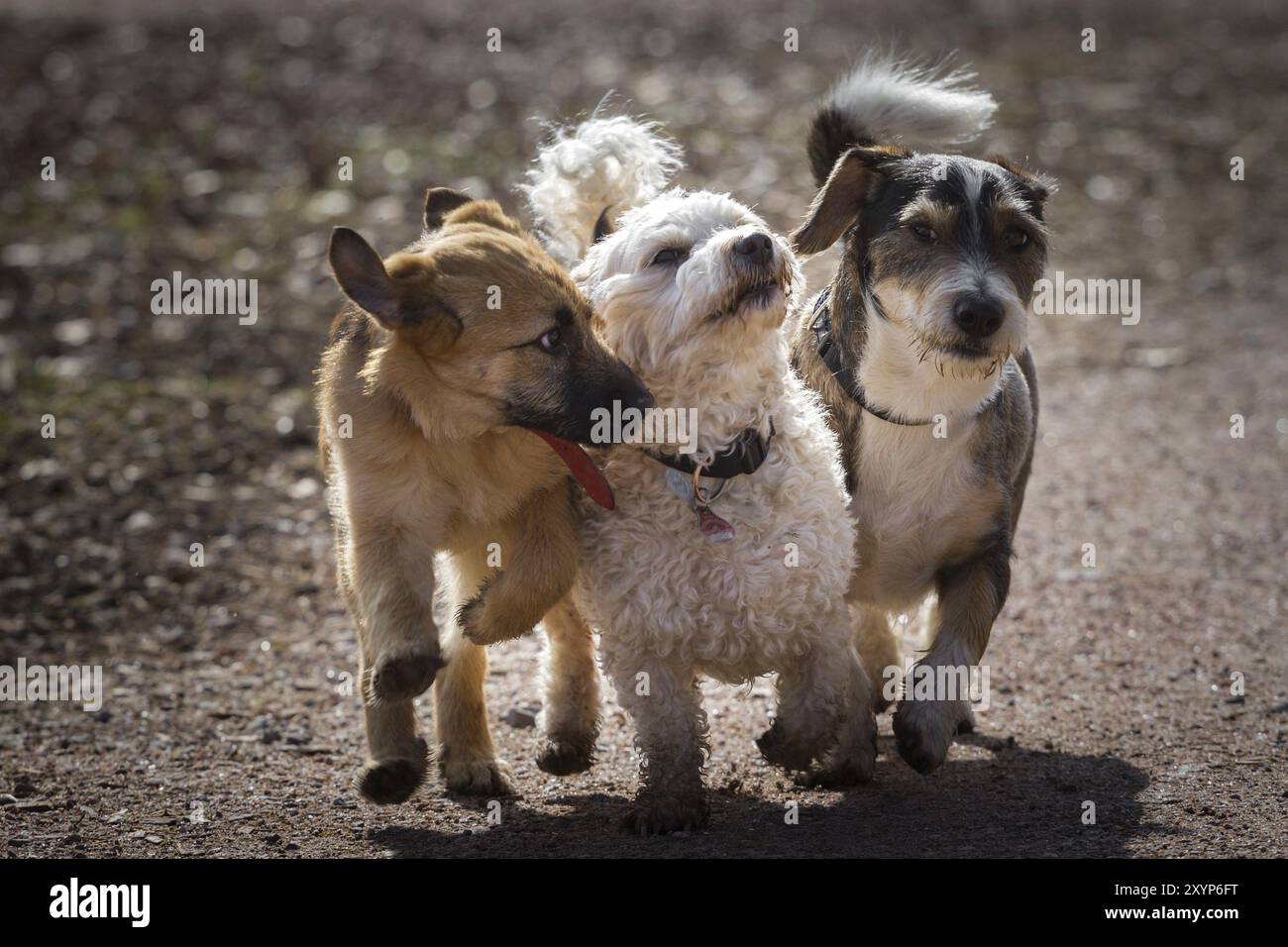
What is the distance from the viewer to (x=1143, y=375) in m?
10.4

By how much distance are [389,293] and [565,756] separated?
5.62 ft

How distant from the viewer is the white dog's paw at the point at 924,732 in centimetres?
482

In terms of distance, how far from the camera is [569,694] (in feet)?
17.2

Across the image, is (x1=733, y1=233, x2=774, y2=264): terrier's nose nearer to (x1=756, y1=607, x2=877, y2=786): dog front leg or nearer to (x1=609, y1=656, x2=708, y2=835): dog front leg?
(x1=756, y1=607, x2=877, y2=786): dog front leg

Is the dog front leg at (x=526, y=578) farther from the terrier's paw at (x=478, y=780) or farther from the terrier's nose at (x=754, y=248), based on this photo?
the terrier's nose at (x=754, y=248)

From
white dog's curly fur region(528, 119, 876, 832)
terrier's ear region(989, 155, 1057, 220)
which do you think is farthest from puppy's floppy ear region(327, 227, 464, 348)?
terrier's ear region(989, 155, 1057, 220)

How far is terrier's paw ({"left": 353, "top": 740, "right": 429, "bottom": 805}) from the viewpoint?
455 cm

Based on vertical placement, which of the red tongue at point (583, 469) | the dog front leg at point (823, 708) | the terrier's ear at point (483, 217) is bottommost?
the dog front leg at point (823, 708)

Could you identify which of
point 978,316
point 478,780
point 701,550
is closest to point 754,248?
point 978,316

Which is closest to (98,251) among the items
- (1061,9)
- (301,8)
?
(301,8)

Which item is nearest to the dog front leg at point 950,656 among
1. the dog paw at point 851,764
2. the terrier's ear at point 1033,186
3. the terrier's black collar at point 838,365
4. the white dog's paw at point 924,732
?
the white dog's paw at point 924,732

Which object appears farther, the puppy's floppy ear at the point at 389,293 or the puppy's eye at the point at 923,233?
the puppy's eye at the point at 923,233

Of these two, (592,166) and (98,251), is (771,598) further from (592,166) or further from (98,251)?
(98,251)

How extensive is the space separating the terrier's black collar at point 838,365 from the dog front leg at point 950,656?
20.6 inches
